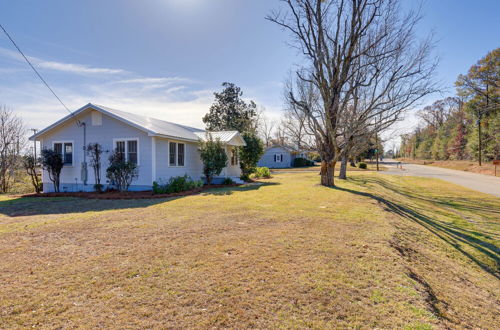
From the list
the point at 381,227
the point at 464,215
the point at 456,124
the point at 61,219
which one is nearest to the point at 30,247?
the point at 61,219

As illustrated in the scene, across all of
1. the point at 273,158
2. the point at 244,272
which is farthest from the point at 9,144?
the point at 273,158

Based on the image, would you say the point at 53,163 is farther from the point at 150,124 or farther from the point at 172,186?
the point at 172,186

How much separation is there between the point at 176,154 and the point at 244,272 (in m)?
11.3

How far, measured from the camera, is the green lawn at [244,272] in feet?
8.77

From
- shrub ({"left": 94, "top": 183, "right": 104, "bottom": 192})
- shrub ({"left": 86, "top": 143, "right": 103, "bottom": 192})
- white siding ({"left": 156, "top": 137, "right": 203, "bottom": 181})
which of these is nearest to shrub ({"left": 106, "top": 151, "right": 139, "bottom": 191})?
shrub ({"left": 94, "top": 183, "right": 104, "bottom": 192})

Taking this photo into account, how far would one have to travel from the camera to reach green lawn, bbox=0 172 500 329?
8.77ft

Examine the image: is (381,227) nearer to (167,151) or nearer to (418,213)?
(418,213)

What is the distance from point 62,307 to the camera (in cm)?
274

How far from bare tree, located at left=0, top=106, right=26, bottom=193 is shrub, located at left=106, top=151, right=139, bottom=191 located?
964 centimetres

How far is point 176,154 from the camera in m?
14.0

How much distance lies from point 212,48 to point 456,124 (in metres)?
56.3

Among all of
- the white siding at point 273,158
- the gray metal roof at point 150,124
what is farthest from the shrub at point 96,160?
the white siding at point 273,158

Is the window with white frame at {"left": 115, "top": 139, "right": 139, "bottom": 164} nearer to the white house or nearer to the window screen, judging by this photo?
the white house

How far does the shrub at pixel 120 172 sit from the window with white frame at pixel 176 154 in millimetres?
1988
